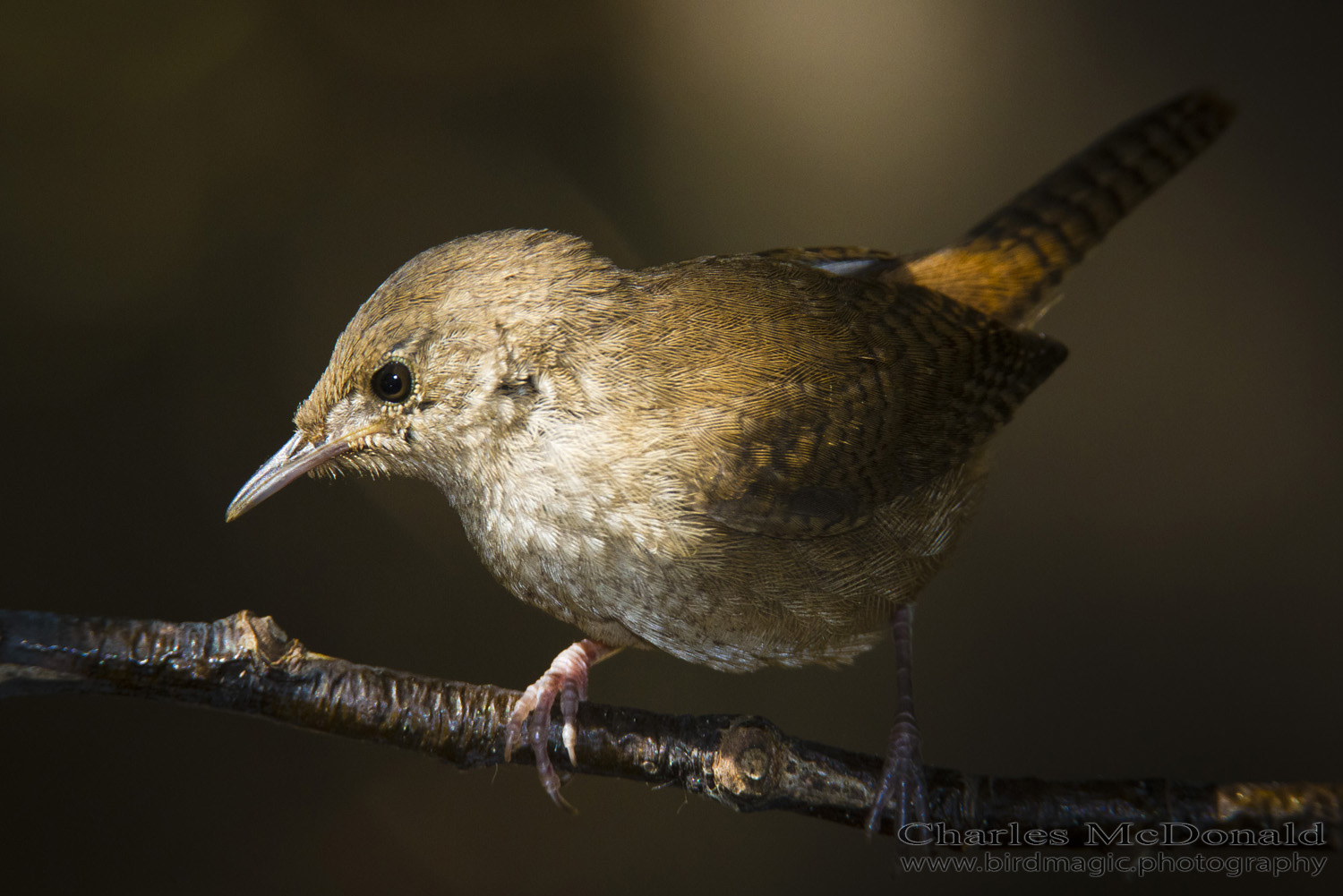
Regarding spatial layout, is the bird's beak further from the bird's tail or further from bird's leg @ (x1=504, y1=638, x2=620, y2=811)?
the bird's tail

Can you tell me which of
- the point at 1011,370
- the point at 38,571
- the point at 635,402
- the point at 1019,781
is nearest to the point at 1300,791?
the point at 1019,781

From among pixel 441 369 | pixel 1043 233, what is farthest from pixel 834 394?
pixel 1043 233

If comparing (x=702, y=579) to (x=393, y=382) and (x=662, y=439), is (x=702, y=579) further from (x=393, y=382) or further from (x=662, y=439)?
(x=393, y=382)

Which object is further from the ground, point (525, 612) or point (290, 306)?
Result: point (290, 306)

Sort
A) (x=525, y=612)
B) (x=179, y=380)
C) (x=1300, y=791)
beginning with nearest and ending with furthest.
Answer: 1. (x=1300, y=791)
2. (x=179, y=380)
3. (x=525, y=612)

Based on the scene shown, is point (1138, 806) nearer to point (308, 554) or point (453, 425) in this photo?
point (453, 425)

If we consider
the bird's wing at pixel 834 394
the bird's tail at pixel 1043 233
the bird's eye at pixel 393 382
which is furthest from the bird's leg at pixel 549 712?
the bird's tail at pixel 1043 233
